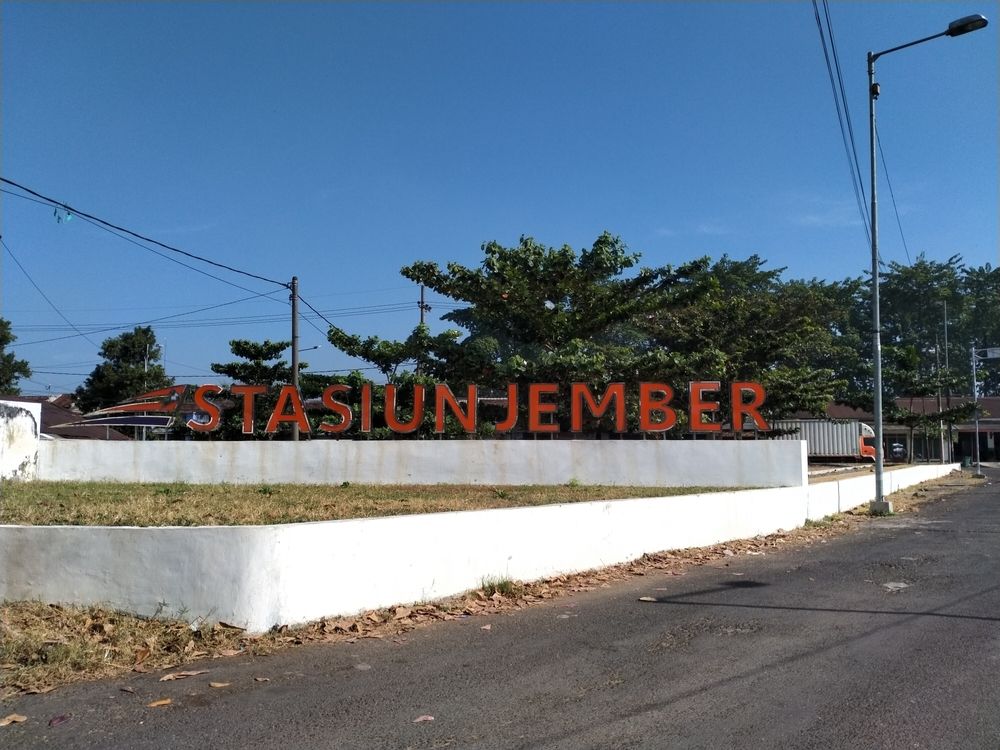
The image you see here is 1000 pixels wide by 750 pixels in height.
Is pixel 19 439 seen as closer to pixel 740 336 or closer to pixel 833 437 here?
pixel 740 336

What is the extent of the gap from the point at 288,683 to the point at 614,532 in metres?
6.04

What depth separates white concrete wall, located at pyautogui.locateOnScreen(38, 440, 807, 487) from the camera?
67.8 ft

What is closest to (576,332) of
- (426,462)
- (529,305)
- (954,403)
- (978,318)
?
(529,305)

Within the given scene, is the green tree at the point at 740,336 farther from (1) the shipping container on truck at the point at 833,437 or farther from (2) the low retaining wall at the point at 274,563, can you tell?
(2) the low retaining wall at the point at 274,563

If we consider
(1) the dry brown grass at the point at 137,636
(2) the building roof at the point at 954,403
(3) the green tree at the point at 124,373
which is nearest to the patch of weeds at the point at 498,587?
(1) the dry brown grass at the point at 137,636

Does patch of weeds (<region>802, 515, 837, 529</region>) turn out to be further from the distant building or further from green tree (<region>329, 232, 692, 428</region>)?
the distant building

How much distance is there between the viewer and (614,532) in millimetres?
10906

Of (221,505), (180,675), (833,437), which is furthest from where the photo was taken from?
(833,437)

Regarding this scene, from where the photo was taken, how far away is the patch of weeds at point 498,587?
882 cm

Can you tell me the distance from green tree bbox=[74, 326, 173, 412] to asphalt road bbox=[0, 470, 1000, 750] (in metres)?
39.7

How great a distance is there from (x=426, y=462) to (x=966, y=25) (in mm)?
16333

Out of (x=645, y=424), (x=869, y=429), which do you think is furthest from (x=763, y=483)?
(x=869, y=429)

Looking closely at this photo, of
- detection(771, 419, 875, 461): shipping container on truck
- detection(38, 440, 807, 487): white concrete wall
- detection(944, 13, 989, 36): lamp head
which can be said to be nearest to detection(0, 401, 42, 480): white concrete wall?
detection(38, 440, 807, 487): white concrete wall

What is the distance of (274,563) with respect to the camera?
700cm
